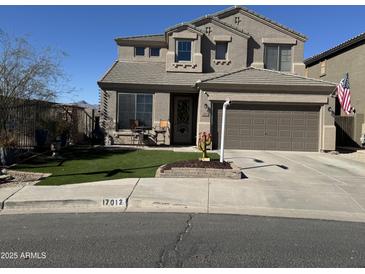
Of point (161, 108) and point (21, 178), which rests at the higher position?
point (161, 108)

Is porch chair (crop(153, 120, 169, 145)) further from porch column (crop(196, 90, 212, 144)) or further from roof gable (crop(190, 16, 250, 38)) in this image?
roof gable (crop(190, 16, 250, 38))

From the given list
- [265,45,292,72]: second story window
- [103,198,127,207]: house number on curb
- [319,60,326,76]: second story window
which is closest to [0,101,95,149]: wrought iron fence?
[103,198,127,207]: house number on curb

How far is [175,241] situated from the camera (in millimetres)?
5602

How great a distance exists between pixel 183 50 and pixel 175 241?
17.3 meters

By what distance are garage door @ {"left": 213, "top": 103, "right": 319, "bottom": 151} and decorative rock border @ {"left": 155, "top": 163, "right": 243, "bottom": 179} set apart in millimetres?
8062

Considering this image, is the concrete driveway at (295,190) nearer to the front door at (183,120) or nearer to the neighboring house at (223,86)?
the neighboring house at (223,86)

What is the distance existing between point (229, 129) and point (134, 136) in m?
5.22

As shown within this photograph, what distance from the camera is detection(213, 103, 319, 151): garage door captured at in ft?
62.0

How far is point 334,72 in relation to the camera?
84.6 ft

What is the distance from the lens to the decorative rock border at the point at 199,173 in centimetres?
1077

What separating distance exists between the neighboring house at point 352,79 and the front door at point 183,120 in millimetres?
9161

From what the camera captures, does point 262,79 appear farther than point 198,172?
Yes

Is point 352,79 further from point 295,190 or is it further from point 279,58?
point 295,190

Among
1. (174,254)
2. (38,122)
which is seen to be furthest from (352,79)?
(174,254)
